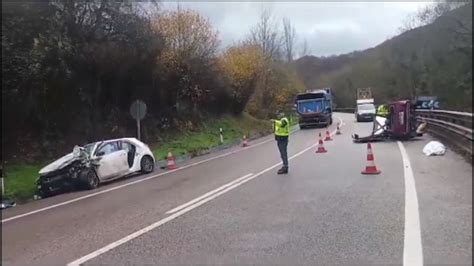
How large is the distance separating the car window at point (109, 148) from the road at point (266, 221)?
2475 millimetres

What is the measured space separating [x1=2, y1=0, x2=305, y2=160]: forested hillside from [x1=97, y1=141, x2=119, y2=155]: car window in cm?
537

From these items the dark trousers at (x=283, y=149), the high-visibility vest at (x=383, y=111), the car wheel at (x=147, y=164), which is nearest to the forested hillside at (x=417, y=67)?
the high-visibility vest at (x=383, y=111)

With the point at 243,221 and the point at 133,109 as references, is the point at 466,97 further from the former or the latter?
A: the point at 243,221

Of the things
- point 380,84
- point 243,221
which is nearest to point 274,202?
point 243,221

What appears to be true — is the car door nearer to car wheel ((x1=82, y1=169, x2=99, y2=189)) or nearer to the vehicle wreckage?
car wheel ((x1=82, y1=169, x2=99, y2=189))

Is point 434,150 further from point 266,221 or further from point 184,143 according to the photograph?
point 184,143

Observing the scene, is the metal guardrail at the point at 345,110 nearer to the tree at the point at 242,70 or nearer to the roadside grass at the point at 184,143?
the roadside grass at the point at 184,143

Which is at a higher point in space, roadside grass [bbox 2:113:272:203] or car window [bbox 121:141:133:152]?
car window [bbox 121:141:133:152]

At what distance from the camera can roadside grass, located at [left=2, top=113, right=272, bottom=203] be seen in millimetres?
16562

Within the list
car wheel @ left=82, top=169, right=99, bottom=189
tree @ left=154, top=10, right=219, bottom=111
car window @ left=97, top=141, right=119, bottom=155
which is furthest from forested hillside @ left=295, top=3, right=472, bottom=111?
car wheel @ left=82, top=169, right=99, bottom=189

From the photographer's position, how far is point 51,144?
23609 millimetres

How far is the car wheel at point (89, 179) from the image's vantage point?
15967mm

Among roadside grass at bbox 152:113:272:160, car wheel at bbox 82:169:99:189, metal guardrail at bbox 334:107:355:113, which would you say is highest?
car wheel at bbox 82:169:99:189

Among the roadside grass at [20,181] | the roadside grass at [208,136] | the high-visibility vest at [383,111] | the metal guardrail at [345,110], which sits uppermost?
the high-visibility vest at [383,111]
